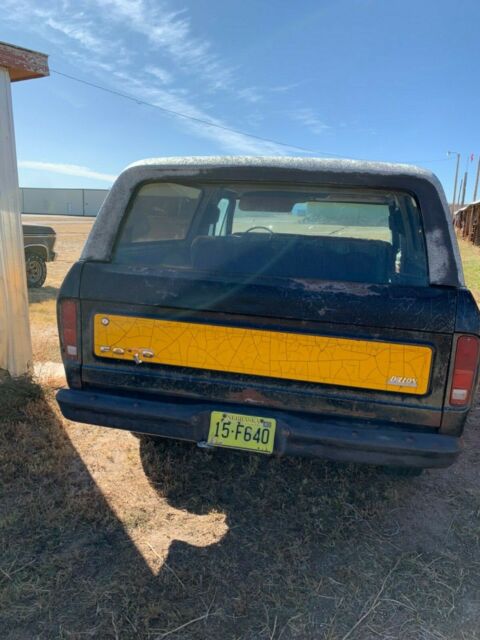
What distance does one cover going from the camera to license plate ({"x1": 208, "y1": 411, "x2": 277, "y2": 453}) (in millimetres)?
2256

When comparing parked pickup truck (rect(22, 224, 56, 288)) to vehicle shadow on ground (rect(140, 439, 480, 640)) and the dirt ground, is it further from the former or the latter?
vehicle shadow on ground (rect(140, 439, 480, 640))

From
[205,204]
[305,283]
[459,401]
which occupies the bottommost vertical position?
[459,401]

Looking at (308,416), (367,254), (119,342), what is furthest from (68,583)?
(367,254)

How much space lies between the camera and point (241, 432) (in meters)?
2.29

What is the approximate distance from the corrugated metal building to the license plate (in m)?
58.0

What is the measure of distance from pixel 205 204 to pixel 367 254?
1.44 m

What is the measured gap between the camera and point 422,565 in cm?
231

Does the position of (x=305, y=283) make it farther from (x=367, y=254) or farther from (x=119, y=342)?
(x=119, y=342)

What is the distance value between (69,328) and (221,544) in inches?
54.4

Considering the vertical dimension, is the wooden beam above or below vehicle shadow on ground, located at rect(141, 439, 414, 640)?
above

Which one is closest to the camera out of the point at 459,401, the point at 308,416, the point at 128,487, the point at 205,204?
the point at 459,401

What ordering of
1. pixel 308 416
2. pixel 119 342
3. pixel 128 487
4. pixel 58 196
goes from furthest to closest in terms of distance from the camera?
1. pixel 58 196
2. pixel 128 487
3. pixel 119 342
4. pixel 308 416

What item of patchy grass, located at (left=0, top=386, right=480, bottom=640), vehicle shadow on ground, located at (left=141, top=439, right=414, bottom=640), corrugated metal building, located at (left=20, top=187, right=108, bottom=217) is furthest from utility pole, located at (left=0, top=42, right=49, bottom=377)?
corrugated metal building, located at (left=20, top=187, right=108, bottom=217)

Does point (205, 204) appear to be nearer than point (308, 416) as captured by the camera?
No
